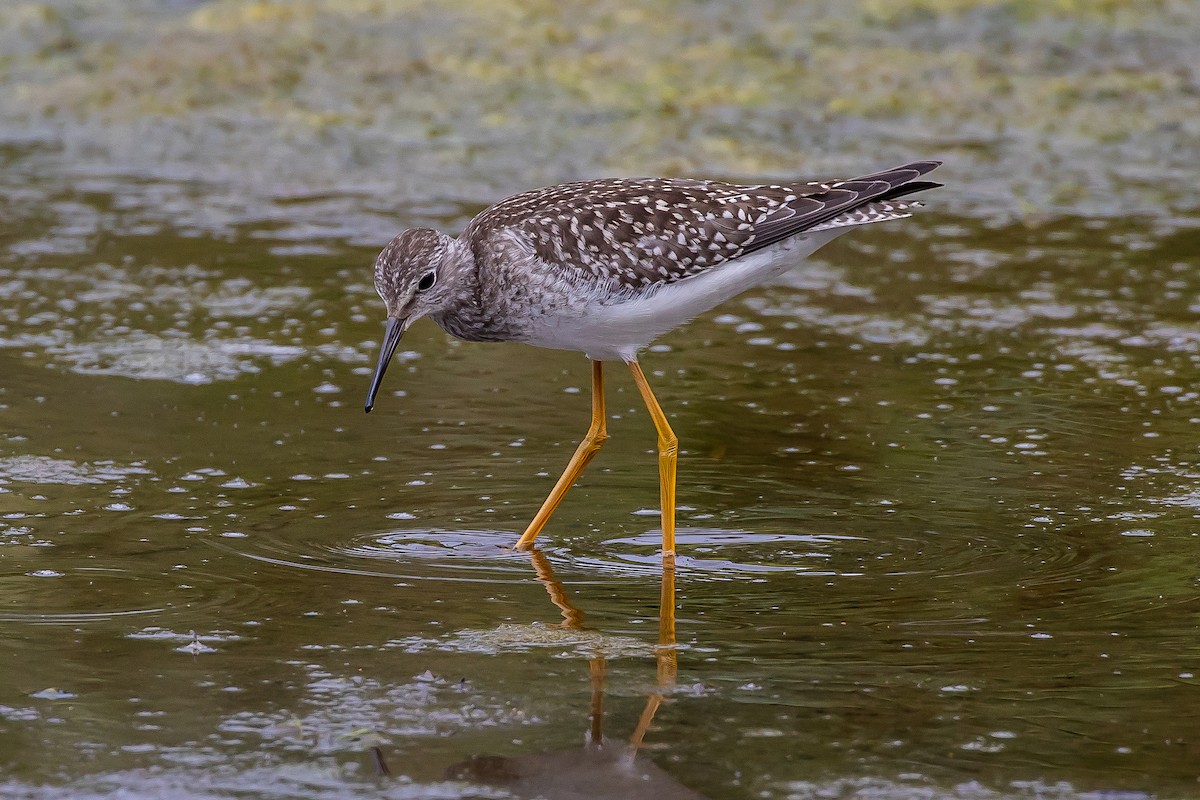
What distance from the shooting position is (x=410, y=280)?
587 cm

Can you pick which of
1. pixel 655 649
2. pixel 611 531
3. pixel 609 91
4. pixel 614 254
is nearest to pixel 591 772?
pixel 655 649

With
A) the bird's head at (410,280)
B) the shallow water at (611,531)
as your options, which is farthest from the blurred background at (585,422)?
the bird's head at (410,280)

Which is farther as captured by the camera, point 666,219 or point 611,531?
point 666,219

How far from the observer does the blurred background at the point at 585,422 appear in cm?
435

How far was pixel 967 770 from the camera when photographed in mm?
4055

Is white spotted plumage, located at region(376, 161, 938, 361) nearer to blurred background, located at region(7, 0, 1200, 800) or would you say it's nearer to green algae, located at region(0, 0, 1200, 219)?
blurred background, located at region(7, 0, 1200, 800)

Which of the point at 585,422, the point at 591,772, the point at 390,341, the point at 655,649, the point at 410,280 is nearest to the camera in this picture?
the point at 591,772

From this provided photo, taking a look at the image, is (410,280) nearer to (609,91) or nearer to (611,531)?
(611,531)

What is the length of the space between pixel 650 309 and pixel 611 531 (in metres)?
0.84

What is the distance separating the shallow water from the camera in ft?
13.9

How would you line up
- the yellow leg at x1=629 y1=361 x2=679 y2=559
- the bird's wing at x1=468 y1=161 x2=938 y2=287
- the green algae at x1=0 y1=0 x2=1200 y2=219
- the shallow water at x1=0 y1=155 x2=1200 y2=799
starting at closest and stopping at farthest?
the shallow water at x1=0 y1=155 x2=1200 y2=799 < the yellow leg at x1=629 y1=361 x2=679 y2=559 < the bird's wing at x1=468 y1=161 x2=938 y2=287 < the green algae at x1=0 y1=0 x2=1200 y2=219

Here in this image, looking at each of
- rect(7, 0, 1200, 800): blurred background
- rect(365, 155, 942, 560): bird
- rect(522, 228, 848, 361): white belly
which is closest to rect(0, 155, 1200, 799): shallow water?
rect(7, 0, 1200, 800): blurred background

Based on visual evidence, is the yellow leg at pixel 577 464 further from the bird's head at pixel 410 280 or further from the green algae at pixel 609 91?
the green algae at pixel 609 91

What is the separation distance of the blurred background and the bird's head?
0.69 metres
